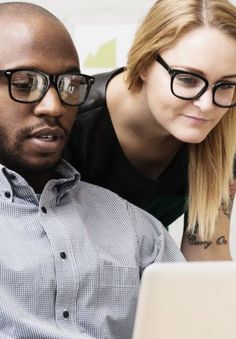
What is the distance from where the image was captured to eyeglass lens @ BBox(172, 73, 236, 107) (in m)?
1.34

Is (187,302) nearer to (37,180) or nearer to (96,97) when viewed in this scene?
(37,180)

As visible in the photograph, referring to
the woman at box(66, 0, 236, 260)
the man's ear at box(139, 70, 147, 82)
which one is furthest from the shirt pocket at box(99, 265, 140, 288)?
the man's ear at box(139, 70, 147, 82)

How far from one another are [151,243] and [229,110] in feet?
1.15

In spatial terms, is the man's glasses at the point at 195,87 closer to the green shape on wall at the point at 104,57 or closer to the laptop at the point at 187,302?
the laptop at the point at 187,302

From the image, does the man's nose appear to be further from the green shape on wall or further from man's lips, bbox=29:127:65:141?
the green shape on wall

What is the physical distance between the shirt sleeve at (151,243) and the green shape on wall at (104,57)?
39.2 inches

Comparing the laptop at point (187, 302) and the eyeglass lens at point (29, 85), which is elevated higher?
the eyeglass lens at point (29, 85)

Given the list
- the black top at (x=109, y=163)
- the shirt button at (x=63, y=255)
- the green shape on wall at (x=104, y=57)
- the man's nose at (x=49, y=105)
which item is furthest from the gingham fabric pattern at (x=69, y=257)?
the green shape on wall at (x=104, y=57)

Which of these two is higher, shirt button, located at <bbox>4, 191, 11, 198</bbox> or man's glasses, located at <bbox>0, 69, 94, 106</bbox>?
man's glasses, located at <bbox>0, 69, 94, 106</bbox>

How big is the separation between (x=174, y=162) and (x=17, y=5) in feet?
1.67

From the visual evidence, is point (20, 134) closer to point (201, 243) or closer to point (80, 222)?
point (80, 222)

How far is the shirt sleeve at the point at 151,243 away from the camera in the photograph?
4.28 ft

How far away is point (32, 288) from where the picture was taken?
1.14 meters

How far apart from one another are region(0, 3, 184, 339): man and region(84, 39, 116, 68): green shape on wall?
0.96m
